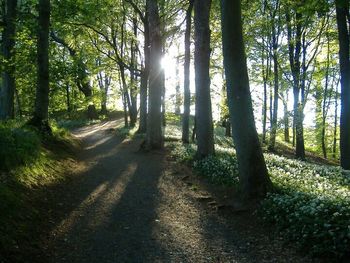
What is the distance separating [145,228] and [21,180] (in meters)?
3.15

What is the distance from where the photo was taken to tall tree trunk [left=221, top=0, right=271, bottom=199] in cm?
860

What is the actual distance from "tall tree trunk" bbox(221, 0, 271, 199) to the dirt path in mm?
1139

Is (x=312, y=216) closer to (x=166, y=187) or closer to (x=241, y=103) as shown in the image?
(x=241, y=103)

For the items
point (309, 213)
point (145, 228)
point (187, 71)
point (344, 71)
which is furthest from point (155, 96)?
point (309, 213)

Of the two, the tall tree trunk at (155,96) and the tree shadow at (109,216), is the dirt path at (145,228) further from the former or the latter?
the tall tree trunk at (155,96)

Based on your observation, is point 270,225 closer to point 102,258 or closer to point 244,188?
point 244,188

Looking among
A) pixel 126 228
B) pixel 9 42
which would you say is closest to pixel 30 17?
pixel 9 42

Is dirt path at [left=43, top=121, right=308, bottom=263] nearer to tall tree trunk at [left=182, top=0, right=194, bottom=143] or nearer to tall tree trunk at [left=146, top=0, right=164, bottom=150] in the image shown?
tall tree trunk at [left=146, top=0, right=164, bottom=150]

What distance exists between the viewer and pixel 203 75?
45.5 ft

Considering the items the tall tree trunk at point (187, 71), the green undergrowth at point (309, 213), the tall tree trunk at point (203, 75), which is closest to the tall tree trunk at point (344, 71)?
the green undergrowth at point (309, 213)

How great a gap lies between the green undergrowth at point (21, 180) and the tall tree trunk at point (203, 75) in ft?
17.4

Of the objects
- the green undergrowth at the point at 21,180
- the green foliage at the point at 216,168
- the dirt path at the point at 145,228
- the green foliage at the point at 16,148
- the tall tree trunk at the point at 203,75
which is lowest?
the dirt path at the point at 145,228

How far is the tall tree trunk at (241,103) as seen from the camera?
860 centimetres

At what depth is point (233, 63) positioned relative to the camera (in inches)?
341
